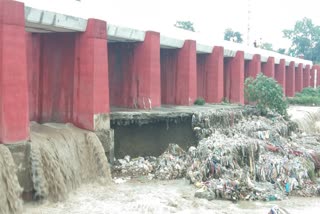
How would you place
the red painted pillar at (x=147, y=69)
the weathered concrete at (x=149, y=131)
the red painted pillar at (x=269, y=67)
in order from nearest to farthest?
the weathered concrete at (x=149, y=131) → the red painted pillar at (x=147, y=69) → the red painted pillar at (x=269, y=67)

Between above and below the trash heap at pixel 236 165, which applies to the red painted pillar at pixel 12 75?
above

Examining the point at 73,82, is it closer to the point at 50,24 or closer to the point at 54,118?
the point at 54,118

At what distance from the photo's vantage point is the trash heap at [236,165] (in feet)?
40.1

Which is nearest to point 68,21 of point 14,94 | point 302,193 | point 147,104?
point 14,94

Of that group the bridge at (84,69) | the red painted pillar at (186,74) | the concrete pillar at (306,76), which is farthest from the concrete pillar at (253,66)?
the concrete pillar at (306,76)

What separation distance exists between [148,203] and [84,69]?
15.3 feet

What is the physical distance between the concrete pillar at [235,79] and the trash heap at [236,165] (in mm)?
7524

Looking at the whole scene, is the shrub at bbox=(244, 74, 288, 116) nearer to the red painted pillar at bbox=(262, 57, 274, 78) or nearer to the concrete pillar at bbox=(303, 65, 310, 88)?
the red painted pillar at bbox=(262, 57, 274, 78)

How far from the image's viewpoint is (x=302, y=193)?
41.3 ft

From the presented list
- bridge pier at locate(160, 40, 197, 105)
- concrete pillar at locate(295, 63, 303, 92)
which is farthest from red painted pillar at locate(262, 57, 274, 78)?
bridge pier at locate(160, 40, 197, 105)

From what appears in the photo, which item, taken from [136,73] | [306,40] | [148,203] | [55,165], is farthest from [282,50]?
[55,165]

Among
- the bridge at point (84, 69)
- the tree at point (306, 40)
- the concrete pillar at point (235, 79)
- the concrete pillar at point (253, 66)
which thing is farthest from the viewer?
the tree at point (306, 40)

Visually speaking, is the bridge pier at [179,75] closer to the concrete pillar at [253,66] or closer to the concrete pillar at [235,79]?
the concrete pillar at [235,79]

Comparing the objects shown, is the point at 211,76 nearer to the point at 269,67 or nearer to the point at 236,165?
the point at 269,67
